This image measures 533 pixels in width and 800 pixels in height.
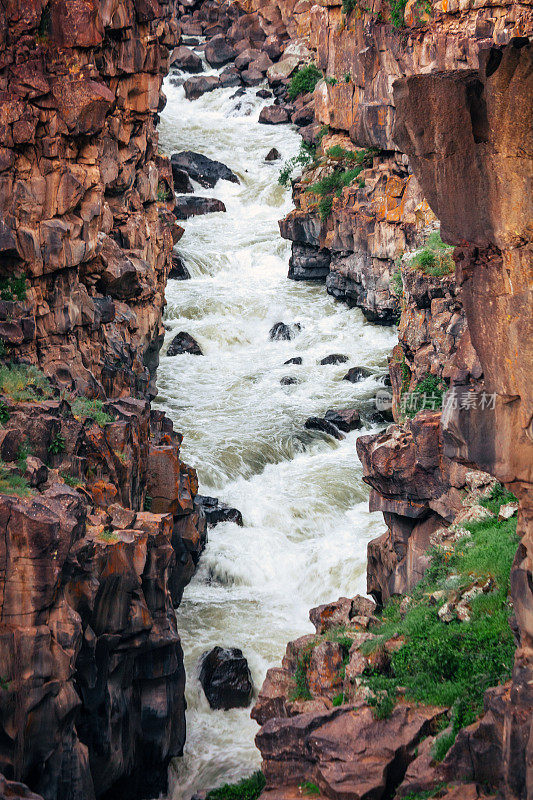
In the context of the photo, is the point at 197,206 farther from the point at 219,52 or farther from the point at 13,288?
the point at 13,288

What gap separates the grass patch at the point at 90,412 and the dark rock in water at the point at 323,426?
36.2ft

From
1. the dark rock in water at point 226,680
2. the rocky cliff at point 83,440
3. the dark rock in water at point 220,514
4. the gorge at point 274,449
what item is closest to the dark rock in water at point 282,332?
the gorge at point 274,449

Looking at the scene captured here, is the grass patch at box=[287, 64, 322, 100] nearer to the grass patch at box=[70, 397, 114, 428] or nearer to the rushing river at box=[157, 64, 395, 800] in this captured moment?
the rushing river at box=[157, 64, 395, 800]

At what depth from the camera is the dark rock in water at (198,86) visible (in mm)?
57531

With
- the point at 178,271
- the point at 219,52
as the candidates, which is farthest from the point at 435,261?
the point at 219,52

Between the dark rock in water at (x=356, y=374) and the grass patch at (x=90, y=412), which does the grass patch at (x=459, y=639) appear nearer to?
the grass patch at (x=90, y=412)

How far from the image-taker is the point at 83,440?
1672 cm

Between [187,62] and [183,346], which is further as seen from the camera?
[187,62]

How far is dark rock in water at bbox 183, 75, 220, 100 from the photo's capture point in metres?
57.5

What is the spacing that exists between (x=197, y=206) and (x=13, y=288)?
27005mm

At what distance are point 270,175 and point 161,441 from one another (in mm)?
29414

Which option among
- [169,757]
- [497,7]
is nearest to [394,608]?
[169,757]

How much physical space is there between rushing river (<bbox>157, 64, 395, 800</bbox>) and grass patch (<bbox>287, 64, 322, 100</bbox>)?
277 cm

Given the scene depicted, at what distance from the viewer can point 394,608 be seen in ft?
48.4
